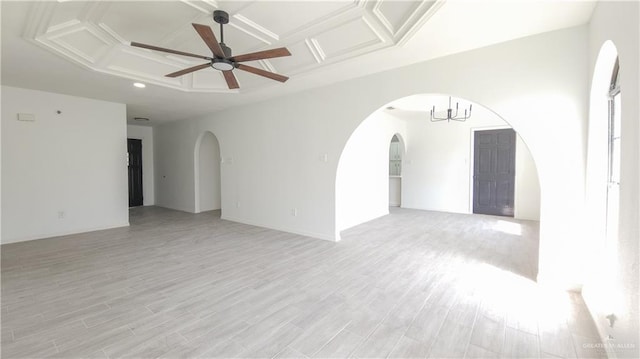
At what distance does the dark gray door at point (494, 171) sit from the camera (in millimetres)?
6594

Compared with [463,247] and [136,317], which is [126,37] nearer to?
[136,317]

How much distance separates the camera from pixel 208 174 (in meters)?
7.76

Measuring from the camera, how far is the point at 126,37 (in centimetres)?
321

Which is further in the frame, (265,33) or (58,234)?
(58,234)

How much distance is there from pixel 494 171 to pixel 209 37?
23.1 ft

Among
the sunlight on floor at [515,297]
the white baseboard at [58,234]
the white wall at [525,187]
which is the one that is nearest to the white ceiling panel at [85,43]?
the white baseboard at [58,234]

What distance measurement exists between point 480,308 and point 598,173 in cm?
167

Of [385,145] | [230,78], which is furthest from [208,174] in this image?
[230,78]

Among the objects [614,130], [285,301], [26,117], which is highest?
[26,117]

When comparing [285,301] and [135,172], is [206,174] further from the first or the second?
[285,301]

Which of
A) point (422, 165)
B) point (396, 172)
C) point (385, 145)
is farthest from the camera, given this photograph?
point (396, 172)

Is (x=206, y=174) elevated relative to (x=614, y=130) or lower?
lower

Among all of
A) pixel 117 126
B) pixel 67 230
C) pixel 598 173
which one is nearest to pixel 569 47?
pixel 598 173

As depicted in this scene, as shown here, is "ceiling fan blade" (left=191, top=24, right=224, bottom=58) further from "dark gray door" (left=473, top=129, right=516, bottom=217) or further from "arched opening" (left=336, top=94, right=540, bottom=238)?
"dark gray door" (left=473, top=129, right=516, bottom=217)
